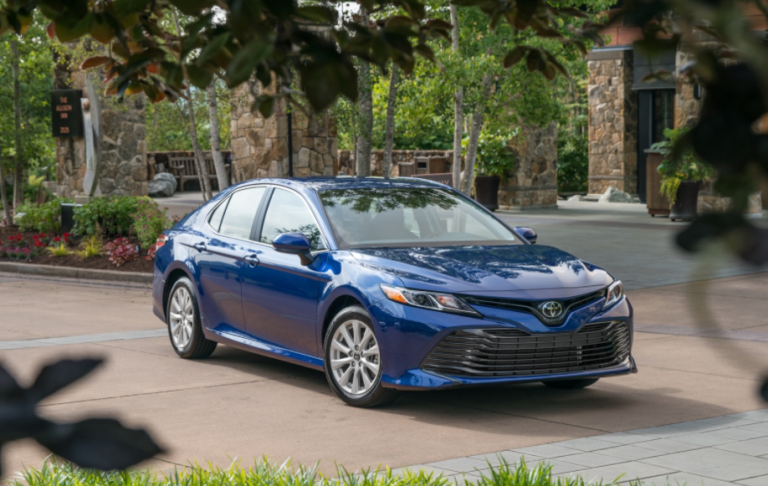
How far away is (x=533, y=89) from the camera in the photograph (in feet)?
48.3

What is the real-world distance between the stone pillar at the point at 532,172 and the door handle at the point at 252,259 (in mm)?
17102

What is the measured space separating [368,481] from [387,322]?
6.96 ft

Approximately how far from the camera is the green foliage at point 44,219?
18953 millimetres

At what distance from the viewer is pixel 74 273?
16.0m

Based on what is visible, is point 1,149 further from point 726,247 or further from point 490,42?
point 726,247

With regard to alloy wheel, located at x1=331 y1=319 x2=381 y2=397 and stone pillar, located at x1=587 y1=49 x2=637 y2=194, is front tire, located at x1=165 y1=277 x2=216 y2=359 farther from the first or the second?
stone pillar, located at x1=587 y1=49 x2=637 y2=194

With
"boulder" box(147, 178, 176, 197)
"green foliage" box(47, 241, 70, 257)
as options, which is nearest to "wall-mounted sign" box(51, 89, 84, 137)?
"green foliage" box(47, 241, 70, 257)

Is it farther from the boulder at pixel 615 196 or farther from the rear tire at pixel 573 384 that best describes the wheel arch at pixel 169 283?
the boulder at pixel 615 196

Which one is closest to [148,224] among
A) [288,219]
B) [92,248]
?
[92,248]

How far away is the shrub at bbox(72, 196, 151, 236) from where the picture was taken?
57.1ft

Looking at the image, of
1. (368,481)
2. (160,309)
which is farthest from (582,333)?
(160,309)

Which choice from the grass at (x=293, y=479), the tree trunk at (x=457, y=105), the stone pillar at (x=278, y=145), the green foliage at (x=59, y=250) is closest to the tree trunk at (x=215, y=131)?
the stone pillar at (x=278, y=145)

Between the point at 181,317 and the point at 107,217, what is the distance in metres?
9.28

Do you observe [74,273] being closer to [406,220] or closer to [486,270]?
[406,220]
